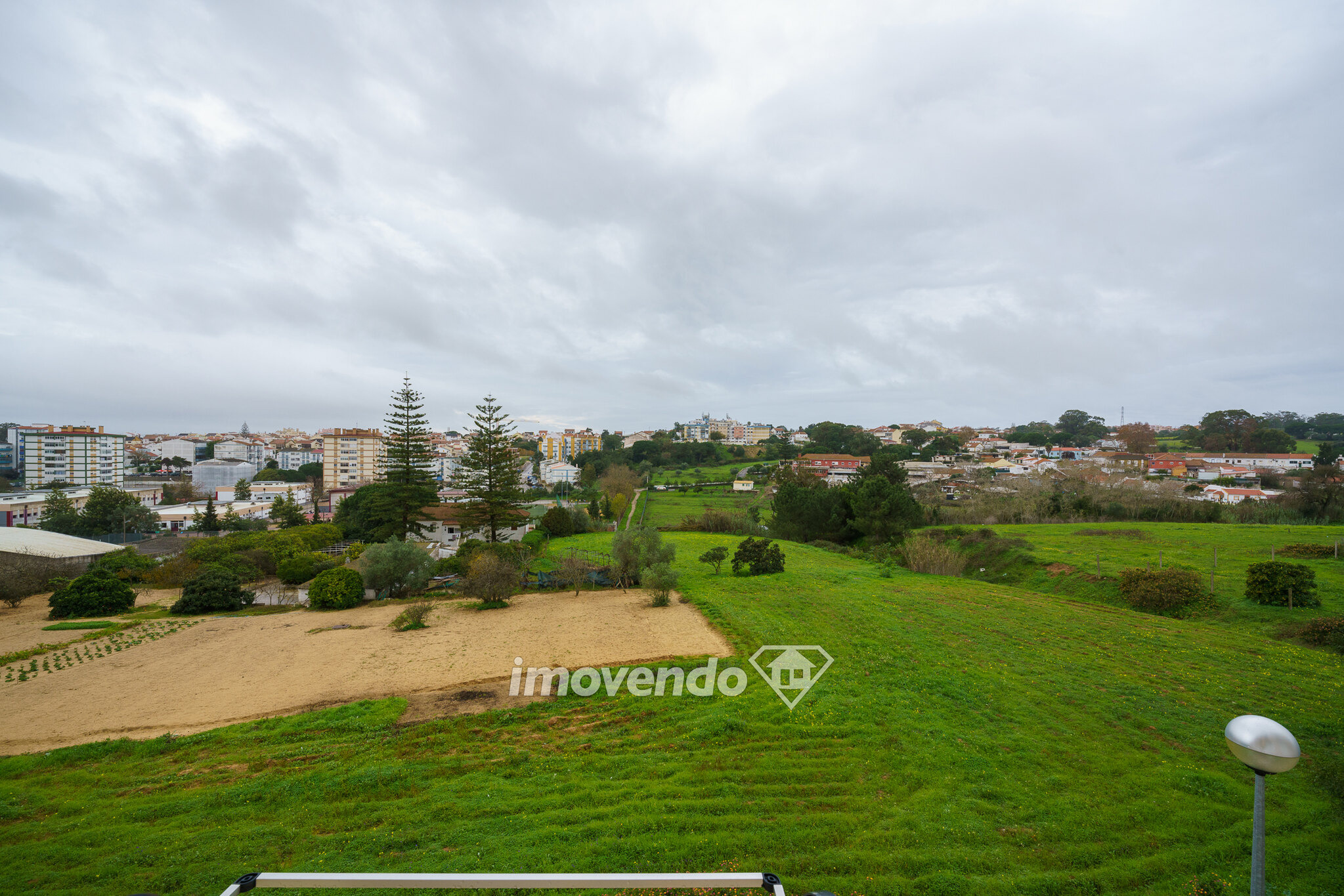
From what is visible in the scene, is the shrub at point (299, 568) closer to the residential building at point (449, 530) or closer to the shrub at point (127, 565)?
the shrub at point (127, 565)

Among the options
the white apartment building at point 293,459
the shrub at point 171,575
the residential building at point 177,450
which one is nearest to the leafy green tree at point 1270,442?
the shrub at point 171,575

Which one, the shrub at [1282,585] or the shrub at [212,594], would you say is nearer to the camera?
the shrub at [1282,585]

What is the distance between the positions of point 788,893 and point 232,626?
13.7 metres

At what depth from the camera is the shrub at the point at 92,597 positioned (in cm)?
1254

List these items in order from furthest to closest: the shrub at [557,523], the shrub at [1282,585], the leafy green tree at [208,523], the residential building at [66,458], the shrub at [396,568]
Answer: the residential building at [66,458], the leafy green tree at [208,523], the shrub at [557,523], the shrub at [396,568], the shrub at [1282,585]

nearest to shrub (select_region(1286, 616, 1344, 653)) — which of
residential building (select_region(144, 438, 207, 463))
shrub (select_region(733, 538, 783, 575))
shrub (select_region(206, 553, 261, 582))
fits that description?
shrub (select_region(733, 538, 783, 575))

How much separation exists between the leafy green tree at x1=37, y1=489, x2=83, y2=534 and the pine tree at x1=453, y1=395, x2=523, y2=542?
24794 millimetres

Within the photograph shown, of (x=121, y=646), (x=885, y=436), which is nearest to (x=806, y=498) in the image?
(x=121, y=646)

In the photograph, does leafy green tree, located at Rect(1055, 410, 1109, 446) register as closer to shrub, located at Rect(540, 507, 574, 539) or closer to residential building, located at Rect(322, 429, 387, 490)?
shrub, located at Rect(540, 507, 574, 539)

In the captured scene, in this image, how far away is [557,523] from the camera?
25328mm

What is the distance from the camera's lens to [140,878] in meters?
3.36

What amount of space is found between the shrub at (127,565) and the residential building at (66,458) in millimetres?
50338

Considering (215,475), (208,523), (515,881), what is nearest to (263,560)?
(208,523)

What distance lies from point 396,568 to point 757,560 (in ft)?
34.1
